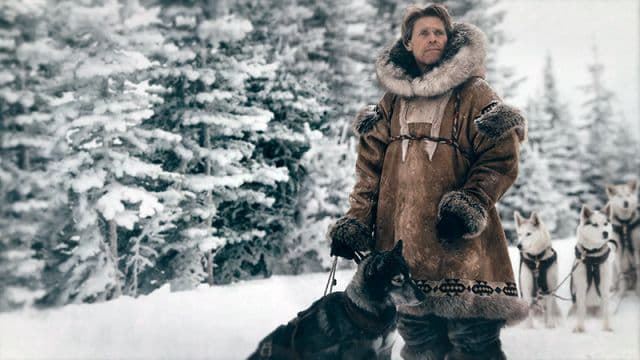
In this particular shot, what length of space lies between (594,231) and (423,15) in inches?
80.8

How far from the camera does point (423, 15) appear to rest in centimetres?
193

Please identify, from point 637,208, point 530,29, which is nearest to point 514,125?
point 530,29

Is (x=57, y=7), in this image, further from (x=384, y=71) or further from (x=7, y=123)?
(x=384, y=71)

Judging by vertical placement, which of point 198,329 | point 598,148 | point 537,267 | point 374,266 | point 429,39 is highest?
point 429,39

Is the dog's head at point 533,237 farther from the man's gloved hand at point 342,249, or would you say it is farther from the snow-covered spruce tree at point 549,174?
the snow-covered spruce tree at point 549,174

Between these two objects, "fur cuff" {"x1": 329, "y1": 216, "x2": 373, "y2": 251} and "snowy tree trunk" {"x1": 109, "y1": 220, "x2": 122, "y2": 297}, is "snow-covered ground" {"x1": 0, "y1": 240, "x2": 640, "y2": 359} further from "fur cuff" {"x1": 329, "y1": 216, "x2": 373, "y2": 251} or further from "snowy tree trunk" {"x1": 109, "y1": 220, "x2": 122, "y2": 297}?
"fur cuff" {"x1": 329, "y1": 216, "x2": 373, "y2": 251}

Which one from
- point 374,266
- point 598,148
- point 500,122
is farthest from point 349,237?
point 598,148

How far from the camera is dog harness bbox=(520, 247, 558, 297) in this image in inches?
131

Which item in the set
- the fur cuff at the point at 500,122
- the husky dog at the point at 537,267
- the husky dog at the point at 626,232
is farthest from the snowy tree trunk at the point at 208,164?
the husky dog at the point at 626,232

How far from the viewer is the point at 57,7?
11.0 ft

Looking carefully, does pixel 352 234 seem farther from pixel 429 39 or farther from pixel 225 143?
pixel 225 143

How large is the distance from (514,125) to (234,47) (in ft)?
8.54

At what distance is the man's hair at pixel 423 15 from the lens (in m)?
1.91

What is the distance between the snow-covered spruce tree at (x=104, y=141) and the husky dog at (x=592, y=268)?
2609 millimetres
